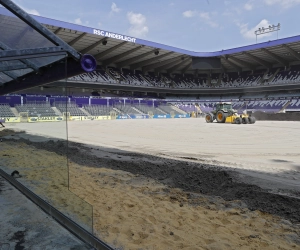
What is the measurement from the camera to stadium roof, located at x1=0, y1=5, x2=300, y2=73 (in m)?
41.5

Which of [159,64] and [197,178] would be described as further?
[159,64]

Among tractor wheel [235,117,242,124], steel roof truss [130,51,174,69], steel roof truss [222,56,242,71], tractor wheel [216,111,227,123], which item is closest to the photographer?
tractor wheel [235,117,242,124]

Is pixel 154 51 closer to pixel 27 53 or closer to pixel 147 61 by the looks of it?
pixel 147 61

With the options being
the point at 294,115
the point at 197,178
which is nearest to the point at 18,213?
the point at 197,178

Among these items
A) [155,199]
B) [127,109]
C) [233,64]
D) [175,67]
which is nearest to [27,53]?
[155,199]

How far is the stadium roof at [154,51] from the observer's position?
1635 inches

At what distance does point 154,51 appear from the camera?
172ft

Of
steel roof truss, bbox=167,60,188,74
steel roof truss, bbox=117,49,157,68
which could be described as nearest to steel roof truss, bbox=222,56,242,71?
steel roof truss, bbox=167,60,188,74

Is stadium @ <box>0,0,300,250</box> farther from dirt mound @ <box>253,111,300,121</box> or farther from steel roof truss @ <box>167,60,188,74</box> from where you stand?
steel roof truss @ <box>167,60,188,74</box>

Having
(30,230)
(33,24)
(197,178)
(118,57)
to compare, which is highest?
(118,57)

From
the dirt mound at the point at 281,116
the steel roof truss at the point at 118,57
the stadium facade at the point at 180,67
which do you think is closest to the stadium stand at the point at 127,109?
the stadium facade at the point at 180,67

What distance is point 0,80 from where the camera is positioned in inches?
291

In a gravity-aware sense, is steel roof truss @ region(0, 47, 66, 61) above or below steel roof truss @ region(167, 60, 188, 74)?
below

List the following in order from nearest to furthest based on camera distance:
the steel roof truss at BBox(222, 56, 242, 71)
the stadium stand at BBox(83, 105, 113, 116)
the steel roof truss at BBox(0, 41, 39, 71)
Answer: the steel roof truss at BBox(0, 41, 39, 71) < the stadium stand at BBox(83, 105, 113, 116) < the steel roof truss at BBox(222, 56, 242, 71)
